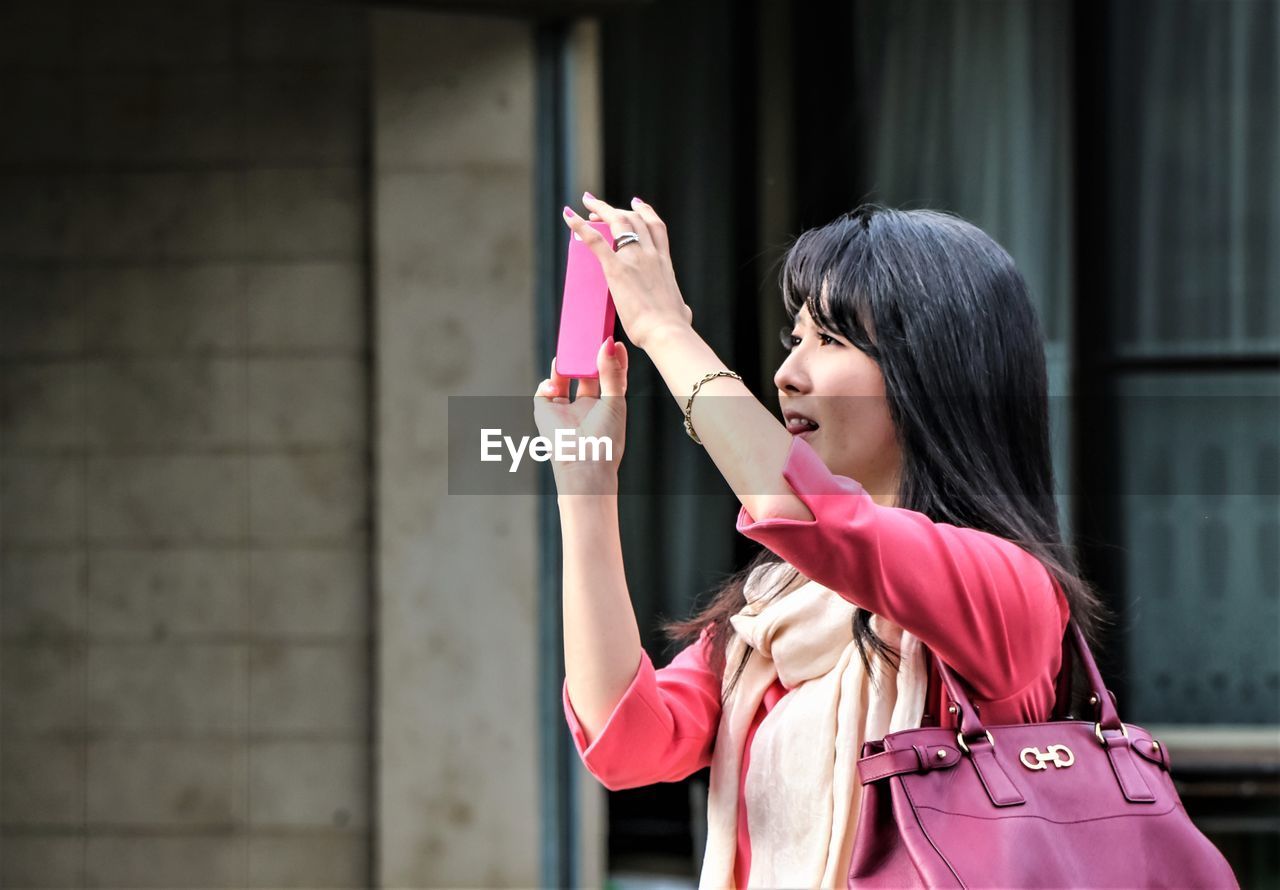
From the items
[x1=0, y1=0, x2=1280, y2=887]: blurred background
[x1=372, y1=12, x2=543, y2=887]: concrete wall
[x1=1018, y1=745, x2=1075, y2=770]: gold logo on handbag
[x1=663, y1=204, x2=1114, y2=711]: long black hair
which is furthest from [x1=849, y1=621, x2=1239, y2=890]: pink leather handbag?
[x1=372, y1=12, x2=543, y2=887]: concrete wall

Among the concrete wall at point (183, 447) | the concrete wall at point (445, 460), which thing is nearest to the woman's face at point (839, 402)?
the concrete wall at point (445, 460)

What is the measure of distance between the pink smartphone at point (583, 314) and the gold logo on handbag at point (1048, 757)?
0.51 metres

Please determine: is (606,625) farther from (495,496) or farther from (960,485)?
(495,496)

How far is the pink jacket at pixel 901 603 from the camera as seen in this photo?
3.74ft

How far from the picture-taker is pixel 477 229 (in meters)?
4.09

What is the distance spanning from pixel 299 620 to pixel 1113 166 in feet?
8.87

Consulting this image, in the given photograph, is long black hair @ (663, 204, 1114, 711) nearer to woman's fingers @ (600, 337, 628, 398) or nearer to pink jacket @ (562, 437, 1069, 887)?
pink jacket @ (562, 437, 1069, 887)

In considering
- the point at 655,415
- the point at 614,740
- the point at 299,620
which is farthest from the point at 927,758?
the point at 299,620

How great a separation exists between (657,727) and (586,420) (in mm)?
319

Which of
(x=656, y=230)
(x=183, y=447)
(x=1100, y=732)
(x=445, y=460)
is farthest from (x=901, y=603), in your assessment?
(x=183, y=447)

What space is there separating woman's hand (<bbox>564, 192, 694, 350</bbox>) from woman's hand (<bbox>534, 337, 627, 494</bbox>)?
0.47ft

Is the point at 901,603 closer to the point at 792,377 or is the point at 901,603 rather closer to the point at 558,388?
the point at 792,377

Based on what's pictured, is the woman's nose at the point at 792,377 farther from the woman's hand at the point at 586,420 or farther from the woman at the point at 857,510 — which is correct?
the woman's hand at the point at 586,420

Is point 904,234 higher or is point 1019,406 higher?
point 904,234
